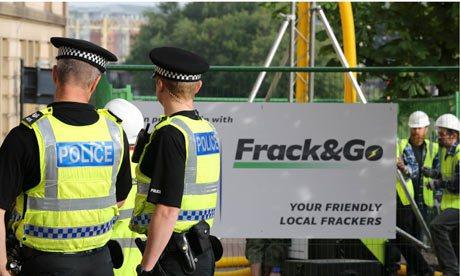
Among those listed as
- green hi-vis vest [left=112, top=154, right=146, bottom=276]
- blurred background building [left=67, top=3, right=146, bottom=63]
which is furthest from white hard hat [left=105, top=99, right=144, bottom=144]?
blurred background building [left=67, top=3, right=146, bottom=63]

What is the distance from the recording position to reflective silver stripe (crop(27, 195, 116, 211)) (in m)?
5.25

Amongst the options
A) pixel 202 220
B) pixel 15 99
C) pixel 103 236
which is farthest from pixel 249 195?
pixel 15 99

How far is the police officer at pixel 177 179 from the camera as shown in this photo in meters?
5.87

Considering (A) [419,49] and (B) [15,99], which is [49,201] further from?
(B) [15,99]

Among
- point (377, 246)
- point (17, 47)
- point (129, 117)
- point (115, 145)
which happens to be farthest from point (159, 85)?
point (17, 47)

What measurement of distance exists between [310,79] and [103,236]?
6844mm

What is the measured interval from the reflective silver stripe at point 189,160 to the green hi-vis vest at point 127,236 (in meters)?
0.82

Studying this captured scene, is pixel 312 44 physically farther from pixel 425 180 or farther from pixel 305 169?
pixel 305 169

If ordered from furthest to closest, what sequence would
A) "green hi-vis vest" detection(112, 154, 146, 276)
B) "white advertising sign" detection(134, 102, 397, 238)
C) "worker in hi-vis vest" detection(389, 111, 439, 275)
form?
1. "worker in hi-vis vest" detection(389, 111, 439, 275)
2. "white advertising sign" detection(134, 102, 397, 238)
3. "green hi-vis vest" detection(112, 154, 146, 276)

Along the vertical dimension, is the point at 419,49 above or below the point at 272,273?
above

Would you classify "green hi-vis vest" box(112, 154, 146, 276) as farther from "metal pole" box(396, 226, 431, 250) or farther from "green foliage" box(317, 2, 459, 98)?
"green foliage" box(317, 2, 459, 98)

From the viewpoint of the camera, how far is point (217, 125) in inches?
Result: 379

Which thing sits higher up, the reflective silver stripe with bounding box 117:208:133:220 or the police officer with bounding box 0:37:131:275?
the police officer with bounding box 0:37:131:275

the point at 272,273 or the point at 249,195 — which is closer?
the point at 249,195
